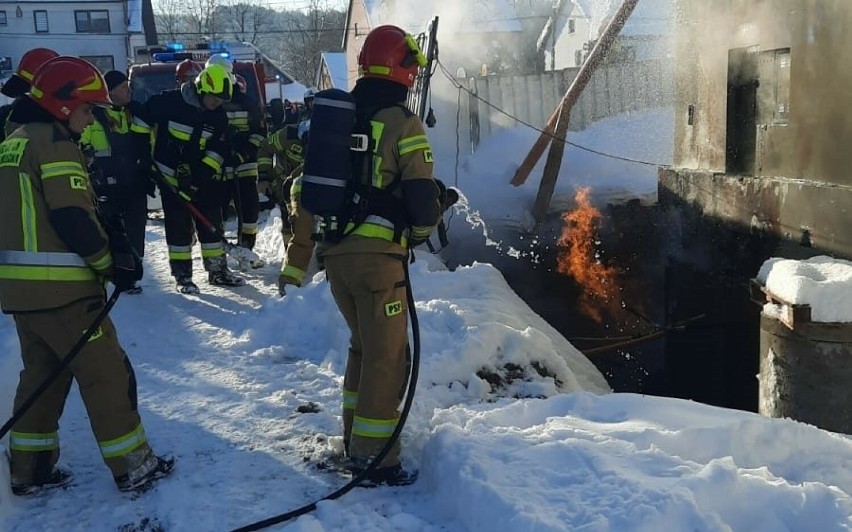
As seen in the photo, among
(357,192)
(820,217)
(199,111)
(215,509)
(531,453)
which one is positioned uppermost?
(199,111)

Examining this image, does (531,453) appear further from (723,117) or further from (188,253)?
(723,117)

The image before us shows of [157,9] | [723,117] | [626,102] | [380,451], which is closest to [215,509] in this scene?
[380,451]

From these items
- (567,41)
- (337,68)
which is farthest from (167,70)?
(337,68)

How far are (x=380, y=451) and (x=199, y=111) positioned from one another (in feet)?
15.8

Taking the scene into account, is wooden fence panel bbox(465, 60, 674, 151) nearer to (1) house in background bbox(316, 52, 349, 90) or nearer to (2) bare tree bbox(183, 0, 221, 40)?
(1) house in background bbox(316, 52, 349, 90)

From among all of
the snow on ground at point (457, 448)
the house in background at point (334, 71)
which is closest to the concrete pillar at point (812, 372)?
the snow on ground at point (457, 448)

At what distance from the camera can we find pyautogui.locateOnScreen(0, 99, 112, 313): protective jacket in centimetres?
330

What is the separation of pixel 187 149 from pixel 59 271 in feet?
13.7

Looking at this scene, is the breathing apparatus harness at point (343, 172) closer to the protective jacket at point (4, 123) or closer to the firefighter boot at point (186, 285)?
the protective jacket at point (4, 123)

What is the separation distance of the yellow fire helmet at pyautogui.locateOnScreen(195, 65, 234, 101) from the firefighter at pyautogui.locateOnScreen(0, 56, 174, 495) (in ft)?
11.9

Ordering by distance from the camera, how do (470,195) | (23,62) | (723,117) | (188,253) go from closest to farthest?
(23,62) → (188,253) → (723,117) → (470,195)

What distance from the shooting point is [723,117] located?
908 centimetres

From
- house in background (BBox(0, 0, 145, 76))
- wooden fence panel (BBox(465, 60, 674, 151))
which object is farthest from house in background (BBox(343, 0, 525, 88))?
house in background (BBox(0, 0, 145, 76))

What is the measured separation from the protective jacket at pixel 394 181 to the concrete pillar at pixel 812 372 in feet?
10.7
